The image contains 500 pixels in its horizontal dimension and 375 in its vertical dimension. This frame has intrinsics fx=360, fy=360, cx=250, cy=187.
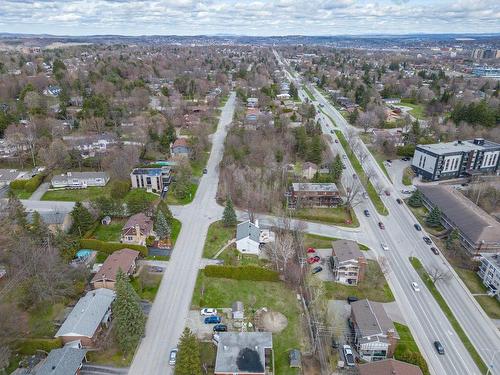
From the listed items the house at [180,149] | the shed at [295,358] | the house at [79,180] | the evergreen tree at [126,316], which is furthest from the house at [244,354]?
the house at [180,149]

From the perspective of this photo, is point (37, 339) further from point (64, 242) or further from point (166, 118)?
point (166, 118)

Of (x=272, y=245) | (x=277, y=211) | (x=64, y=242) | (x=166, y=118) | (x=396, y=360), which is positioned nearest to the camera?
(x=396, y=360)

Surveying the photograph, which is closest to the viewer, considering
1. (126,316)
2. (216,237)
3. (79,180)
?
(126,316)

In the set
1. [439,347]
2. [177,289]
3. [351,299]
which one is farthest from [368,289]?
[177,289]

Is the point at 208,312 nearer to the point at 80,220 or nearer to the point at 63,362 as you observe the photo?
the point at 63,362

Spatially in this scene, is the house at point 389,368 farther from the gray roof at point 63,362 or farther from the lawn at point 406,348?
the gray roof at point 63,362

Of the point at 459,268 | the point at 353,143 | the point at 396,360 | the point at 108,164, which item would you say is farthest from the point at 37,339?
the point at 353,143

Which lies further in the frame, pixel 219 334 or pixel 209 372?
pixel 219 334

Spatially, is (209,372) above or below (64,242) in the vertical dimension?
below
